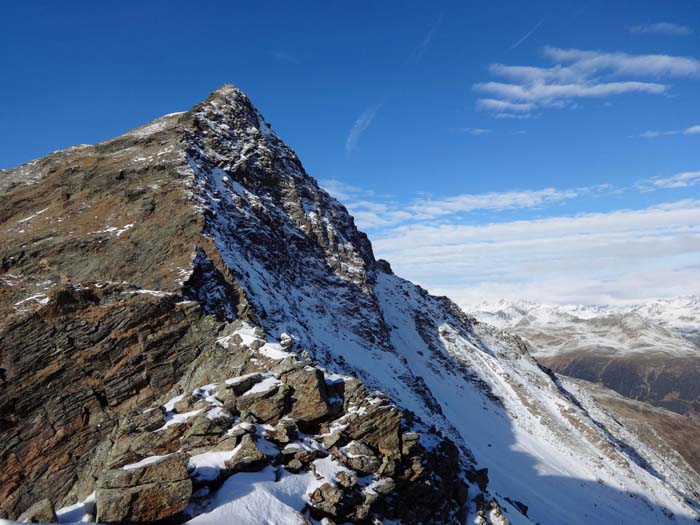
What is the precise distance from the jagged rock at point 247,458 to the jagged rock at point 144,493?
6.20 feet

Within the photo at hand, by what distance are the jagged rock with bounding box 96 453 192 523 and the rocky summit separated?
6cm

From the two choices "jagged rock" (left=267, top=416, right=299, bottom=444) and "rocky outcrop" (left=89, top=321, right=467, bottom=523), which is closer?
"rocky outcrop" (left=89, top=321, right=467, bottom=523)

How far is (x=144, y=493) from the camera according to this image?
13016 millimetres

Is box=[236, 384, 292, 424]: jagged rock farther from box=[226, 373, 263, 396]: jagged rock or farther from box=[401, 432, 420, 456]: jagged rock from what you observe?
box=[401, 432, 420, 456]: jagged rock

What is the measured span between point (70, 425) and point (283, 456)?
1320cm

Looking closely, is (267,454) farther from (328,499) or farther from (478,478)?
(478,478)

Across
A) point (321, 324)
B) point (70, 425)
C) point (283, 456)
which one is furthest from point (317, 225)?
point (283, 456)

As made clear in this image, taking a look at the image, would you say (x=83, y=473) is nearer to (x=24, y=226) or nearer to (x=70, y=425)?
(x=70, y=425)

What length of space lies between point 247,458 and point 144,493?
350 centimetres

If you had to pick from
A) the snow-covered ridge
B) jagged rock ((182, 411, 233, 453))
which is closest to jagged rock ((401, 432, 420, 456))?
jagged rock ((182, 411, 233, 453))

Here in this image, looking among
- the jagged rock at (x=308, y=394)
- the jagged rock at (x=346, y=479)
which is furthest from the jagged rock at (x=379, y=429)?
the jagged rock at (x=346, y=479)

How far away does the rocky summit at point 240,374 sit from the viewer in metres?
16.5

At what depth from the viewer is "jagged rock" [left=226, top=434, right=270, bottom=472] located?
15.3 meters

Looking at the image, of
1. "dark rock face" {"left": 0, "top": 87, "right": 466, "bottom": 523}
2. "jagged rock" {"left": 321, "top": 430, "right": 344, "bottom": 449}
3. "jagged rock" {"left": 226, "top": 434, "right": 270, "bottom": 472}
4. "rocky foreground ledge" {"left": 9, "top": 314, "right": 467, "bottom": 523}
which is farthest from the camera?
"jagged rock" {"left": 321, "top": 430, "right": 344, "bottom": 449}
